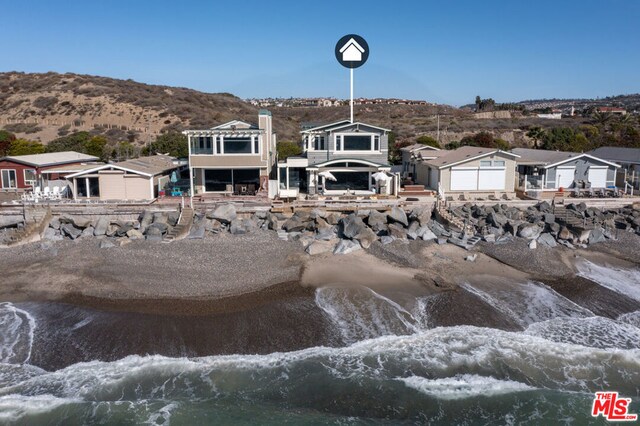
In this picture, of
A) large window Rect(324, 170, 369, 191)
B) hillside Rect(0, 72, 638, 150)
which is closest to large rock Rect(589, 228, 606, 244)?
large window Rect(324, 170, 369, 191)

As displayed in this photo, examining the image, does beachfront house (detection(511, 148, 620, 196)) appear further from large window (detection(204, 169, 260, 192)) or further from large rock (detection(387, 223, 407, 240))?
large window (detection(204, 169, 260, 192))

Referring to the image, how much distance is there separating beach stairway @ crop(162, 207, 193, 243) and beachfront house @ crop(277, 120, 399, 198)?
6.56 m

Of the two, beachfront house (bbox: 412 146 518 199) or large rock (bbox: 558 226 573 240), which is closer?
large rock (bbox: 558 226 573 240)

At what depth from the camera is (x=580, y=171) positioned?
34469mm

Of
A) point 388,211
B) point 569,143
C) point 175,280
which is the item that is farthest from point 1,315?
point 569,143

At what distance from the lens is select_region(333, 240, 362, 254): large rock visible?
24391 mm

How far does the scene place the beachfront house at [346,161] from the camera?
32156mm

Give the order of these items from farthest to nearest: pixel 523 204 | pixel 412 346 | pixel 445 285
A: pixel 523 204 → pixel 445 285 → pixel 412 346

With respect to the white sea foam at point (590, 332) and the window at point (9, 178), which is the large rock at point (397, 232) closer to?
the white sea foam at point (590, 332)

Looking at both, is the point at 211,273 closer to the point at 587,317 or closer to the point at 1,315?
the point at 1,315

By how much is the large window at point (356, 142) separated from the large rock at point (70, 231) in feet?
54.9

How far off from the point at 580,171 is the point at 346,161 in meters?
16.6

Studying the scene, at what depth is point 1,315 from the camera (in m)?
18.3

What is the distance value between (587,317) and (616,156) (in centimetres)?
2537
